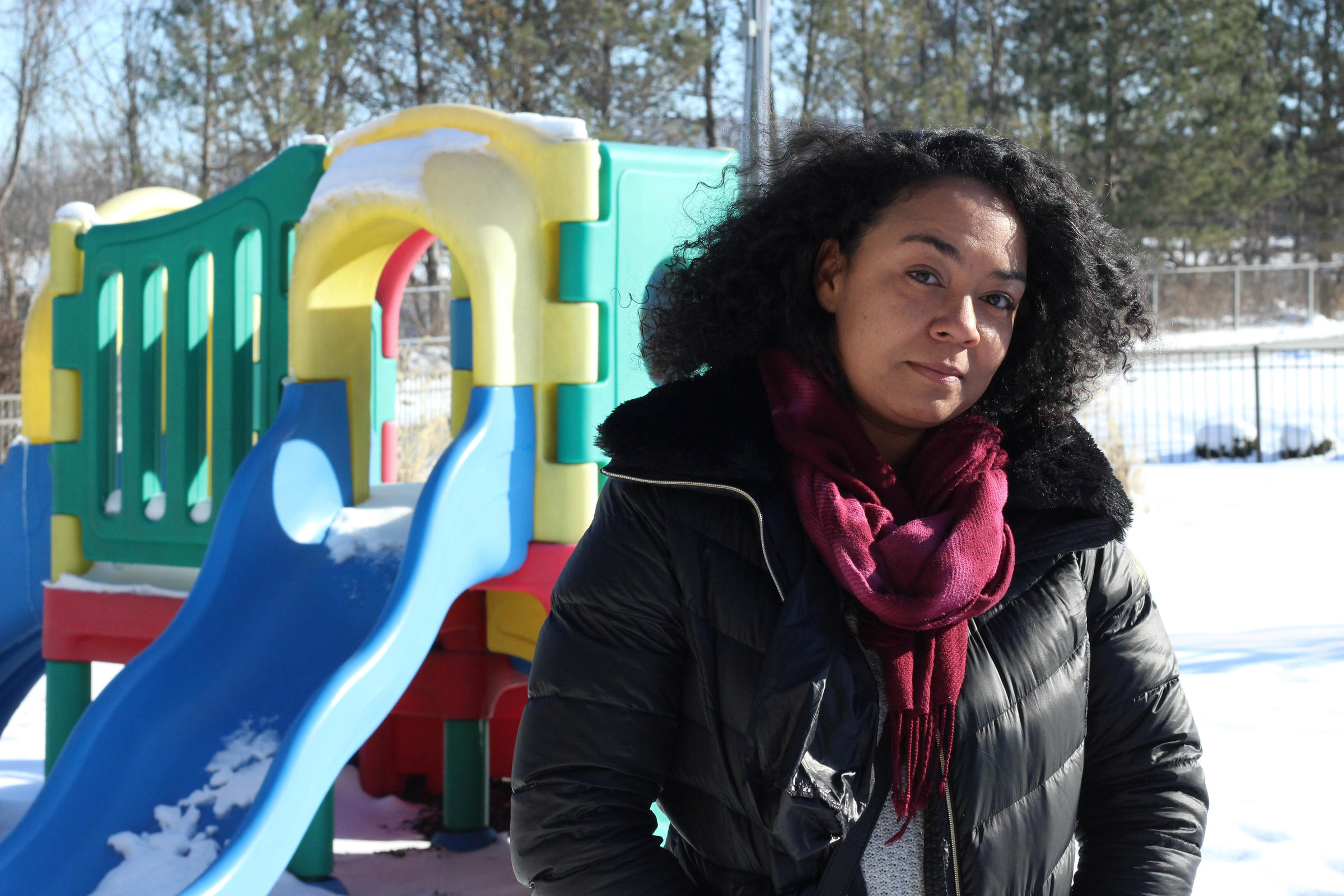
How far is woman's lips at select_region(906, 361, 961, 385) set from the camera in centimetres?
145

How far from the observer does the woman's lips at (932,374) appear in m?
1.45

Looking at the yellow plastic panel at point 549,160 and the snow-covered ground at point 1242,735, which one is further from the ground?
A: the yellow plastic panel at point 549,160

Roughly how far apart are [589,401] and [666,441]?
234 cm

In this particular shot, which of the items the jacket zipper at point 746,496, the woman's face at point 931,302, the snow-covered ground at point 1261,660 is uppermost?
the woman's face at point 931,302

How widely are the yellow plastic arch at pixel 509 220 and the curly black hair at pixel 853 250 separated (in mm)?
1965

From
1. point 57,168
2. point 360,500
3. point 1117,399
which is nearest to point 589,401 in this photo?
point 360,500

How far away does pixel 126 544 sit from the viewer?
4.74m

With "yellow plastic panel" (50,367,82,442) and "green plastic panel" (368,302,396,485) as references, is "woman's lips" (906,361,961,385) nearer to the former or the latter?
"green plastic panel" (368,302,396,485)

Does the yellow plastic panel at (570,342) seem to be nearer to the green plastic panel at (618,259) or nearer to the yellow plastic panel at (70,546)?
the green plastic panel at (618,259)

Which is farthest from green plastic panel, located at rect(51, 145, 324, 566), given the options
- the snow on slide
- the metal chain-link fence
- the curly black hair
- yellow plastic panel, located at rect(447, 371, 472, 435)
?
the metal chain-link fence

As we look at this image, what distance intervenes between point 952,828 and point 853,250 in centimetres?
67

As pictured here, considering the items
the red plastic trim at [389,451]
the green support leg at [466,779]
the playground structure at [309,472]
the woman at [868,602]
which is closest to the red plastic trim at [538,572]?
the playground structure at [309,472]

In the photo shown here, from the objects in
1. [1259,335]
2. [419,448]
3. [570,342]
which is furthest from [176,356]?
[1259,335]

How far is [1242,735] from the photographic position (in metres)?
4.41
